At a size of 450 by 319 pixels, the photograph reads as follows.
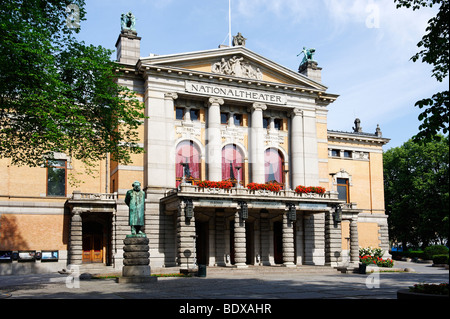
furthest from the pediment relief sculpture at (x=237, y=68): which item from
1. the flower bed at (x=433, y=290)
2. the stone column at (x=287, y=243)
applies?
the flower bed at (x=433, y=290)

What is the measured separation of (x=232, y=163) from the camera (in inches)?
1747

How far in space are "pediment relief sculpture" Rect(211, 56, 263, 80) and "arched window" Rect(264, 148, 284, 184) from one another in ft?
23.1

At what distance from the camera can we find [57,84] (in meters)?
23.9

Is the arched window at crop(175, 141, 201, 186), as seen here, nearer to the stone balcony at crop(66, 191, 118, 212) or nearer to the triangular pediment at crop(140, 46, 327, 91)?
the stone balcony at crop(66, 191, 118, 212)

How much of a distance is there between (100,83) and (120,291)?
40.1ft

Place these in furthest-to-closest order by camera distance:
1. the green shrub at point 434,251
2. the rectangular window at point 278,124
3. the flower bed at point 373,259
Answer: the green shrub at point 434,251
the rectangular window at point 278,124
the flower bed at point 373,259

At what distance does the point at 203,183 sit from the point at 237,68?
41.9 ft

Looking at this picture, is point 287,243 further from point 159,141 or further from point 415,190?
point 415,190

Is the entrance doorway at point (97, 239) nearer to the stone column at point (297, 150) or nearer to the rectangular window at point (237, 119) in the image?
the rectangular window at point (237, 119)

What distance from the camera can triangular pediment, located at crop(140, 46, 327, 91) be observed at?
139 ft

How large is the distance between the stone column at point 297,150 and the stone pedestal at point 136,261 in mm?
23993

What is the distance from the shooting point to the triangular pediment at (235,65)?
42.3m

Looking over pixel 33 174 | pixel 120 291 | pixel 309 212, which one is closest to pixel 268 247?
pixel 309 212
